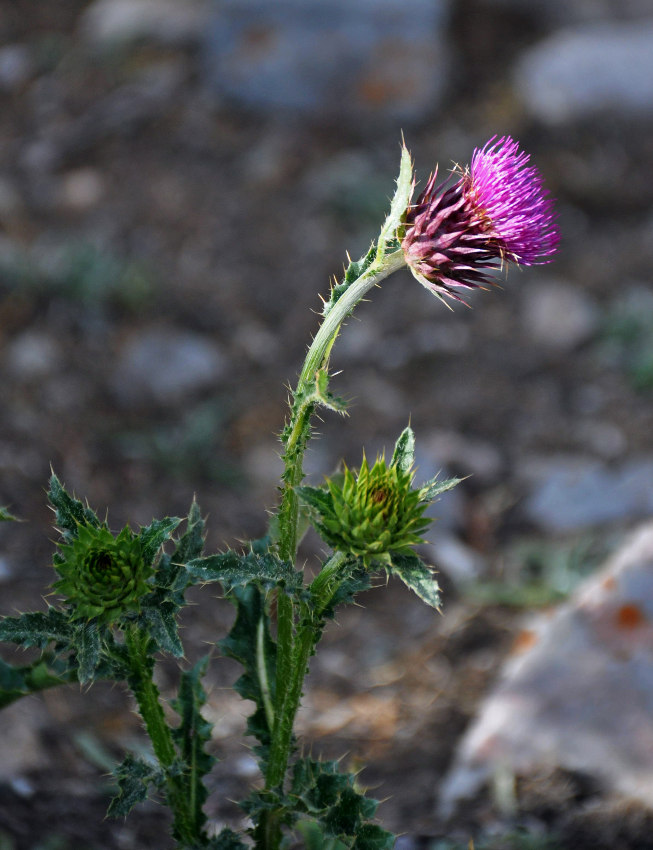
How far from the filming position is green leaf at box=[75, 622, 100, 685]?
1542 mm

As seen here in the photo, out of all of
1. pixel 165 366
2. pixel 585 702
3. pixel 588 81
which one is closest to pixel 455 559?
pixel 585 702

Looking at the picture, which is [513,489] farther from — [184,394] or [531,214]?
[531,214]

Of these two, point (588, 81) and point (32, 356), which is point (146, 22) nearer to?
point (588, 81)

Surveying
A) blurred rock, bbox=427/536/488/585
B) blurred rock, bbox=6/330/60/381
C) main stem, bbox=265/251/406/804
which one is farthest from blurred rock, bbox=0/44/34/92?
main stem, bbox=265/251/406/804

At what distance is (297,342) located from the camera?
5.10 metres

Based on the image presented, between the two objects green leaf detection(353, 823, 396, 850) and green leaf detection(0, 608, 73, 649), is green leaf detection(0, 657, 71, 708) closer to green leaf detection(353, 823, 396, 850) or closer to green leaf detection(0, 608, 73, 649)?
green leaf detection(0, 608, 73, 649)

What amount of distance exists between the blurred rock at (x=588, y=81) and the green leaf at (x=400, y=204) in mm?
5493

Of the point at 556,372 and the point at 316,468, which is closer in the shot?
the point at 316,468

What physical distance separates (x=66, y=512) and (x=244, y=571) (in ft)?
1.30

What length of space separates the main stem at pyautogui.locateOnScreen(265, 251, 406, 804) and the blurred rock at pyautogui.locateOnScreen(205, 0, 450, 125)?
17.7 ft

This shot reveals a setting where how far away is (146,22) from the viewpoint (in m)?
7.00

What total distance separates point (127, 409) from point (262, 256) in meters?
1.70

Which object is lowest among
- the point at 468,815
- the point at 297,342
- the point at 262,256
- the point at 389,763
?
the point at 468,815

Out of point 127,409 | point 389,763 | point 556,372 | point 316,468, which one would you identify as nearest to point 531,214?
point 389,763
